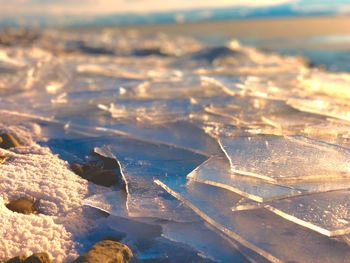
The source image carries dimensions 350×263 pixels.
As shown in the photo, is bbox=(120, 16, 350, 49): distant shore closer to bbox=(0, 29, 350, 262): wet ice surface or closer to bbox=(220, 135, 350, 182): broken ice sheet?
bbox=(0, 29, 350, 262): wet ice surface

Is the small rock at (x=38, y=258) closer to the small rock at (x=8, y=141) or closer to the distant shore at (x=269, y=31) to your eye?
the small rock at (x=8, y=141)

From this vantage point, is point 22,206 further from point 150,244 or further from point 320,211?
point 320,211

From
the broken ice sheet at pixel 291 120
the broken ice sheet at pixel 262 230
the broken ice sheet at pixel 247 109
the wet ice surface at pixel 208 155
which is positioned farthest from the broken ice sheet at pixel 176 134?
the broken ice sheet at pixel 262 230

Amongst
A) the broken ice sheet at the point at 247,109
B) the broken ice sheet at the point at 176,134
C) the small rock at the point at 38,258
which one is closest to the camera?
the small rock at the point at 38,258

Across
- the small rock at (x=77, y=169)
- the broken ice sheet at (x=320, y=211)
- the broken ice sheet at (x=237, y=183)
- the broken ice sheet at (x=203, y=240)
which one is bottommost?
the broken ice sheet at (x=203, y=240)

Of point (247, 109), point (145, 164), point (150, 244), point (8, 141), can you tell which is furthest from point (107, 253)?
point (247, 109)
